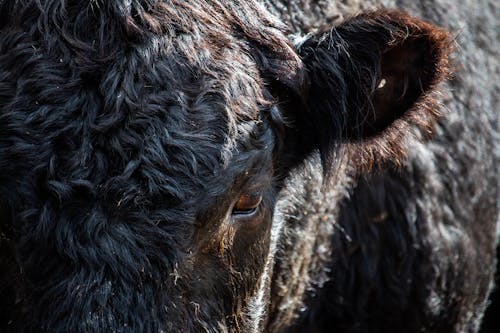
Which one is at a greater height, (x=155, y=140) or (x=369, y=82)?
(x=369, y=82)

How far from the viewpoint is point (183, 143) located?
3.48 meters

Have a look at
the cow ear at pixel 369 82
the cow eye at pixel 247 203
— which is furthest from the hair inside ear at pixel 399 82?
the cow eye at pixel 247 203

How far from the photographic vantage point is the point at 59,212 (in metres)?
3.35

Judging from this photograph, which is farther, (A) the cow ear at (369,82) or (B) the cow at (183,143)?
(A) the cow ear at (369,82)

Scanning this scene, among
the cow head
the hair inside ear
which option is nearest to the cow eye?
the cow head

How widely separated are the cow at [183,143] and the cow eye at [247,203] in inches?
0.4

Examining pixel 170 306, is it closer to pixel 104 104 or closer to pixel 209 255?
pixel 209 255

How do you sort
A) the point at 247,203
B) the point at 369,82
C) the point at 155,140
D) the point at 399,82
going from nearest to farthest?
the point at 155,140 → the point at 247,203 → the point at 369,82 → the point at 399,82

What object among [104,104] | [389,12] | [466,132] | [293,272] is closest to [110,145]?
[104,104]

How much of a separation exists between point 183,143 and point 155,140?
0.13 m

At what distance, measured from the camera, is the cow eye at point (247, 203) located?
3840 mm

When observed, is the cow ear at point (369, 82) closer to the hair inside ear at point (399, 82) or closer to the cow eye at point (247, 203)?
the hair inside ear at point (399, 82)

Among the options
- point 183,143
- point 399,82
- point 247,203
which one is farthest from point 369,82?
point 183,143

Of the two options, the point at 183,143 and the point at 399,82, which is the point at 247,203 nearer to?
the point at 183,143
